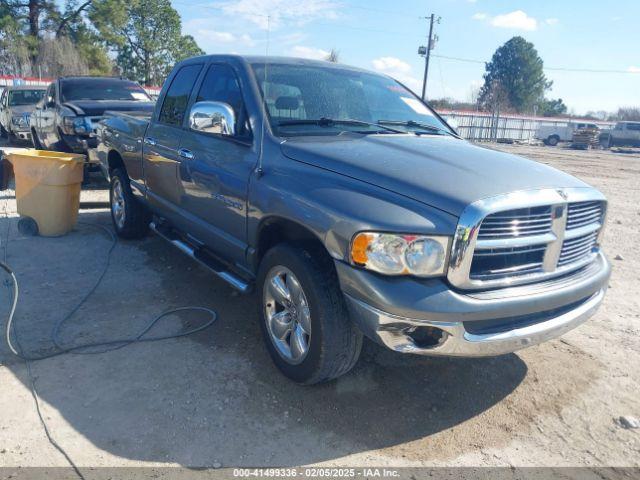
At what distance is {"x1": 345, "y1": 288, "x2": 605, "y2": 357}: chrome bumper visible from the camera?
101 inches

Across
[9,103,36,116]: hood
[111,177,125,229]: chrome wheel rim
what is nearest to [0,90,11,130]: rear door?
[9,103,36,116]: hood

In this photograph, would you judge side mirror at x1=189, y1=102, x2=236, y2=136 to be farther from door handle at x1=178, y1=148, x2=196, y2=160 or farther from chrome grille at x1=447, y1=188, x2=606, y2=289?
chrome grille at x1=447, y1=188, x2=606, y2=289

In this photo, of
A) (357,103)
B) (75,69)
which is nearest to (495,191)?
(357,103)

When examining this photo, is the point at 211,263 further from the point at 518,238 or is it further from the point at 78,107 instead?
the point at 78,107

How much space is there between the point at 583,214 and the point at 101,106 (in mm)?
8811

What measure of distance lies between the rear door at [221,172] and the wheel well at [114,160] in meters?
2.19

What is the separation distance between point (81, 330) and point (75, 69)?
36239 millimetres

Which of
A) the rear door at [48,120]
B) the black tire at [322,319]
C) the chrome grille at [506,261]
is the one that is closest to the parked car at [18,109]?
the rear door at [48,120]

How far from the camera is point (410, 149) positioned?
131 inches

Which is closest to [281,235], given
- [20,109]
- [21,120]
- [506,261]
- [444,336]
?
[444,336]

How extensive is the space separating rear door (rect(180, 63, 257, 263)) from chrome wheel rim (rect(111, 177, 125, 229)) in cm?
210

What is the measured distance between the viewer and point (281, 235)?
11.3 feet

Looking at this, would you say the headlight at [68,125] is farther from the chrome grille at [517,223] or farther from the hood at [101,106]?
the chrome grille at [517,223]

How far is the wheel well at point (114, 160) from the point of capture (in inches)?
246
